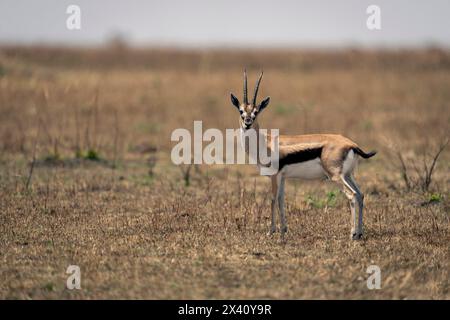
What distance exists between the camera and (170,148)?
16766 mm

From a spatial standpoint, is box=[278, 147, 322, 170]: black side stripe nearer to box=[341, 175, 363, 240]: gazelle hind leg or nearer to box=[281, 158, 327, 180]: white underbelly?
box=[281, 158, 327, 180]: white underbelly

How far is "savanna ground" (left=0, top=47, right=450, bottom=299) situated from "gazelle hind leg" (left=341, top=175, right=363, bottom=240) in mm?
141

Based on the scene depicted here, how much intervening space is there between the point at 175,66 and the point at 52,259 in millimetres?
31016

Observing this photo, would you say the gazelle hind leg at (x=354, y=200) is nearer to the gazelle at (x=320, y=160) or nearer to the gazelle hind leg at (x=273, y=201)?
the gazelle at (x=320, y=160)

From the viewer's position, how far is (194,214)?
1013 cm

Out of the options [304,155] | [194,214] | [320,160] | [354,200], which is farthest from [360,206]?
[194,214]

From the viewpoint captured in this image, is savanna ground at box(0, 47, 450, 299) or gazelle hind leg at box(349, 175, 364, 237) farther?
gazelle hind leg at box(349, 175, 364, 237)

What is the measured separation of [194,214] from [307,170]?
85.3 inches

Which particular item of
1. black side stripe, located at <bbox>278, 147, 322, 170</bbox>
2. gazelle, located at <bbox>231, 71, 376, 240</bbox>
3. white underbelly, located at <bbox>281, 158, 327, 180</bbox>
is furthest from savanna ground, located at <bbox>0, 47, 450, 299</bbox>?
black side stripe, located at <bbox>278, 147, 322, 170</bbox>

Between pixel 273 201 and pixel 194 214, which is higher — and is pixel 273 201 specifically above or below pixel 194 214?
above

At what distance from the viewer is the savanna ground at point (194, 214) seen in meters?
7.33

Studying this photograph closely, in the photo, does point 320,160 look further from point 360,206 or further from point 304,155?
point 360,206

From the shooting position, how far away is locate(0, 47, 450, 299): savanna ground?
7332 mm
